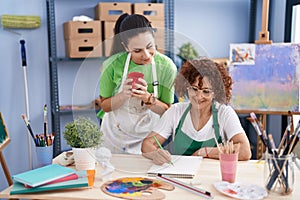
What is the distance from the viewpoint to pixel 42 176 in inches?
44.7

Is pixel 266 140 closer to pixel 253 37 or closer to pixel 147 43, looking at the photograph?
pixel 147 43

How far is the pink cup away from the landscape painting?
1.25 m

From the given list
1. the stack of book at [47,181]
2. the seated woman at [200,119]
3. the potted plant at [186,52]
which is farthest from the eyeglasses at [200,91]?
the stack of book at [47,181]

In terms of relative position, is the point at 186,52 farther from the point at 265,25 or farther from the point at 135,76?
the point at 265,25

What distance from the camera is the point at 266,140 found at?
3.55 ft

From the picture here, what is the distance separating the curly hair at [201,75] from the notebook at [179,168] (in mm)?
241

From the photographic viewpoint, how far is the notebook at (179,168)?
3.99 ft

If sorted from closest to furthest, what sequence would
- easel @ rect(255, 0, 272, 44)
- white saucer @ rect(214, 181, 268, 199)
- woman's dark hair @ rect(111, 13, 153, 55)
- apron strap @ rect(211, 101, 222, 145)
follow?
white saucer @ rect(214, 181, 268, 199) < woman's dark hair @ rect(111, 13, 153, 55) < apron strap @ rect(211, 101, 222, 145) < easel @ rect(255, 0, 272, 44)

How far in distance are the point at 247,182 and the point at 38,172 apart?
668 millimetres

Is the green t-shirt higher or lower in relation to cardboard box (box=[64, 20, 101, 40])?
lower

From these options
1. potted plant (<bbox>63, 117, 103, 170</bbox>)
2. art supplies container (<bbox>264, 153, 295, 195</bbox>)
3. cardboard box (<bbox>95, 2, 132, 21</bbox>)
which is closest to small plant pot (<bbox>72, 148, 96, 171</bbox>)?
potted plant (<bbox>63, 117, 103, 170</bbox>)

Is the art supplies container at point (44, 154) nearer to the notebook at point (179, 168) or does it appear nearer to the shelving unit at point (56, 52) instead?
the notebook at point (179, 168)

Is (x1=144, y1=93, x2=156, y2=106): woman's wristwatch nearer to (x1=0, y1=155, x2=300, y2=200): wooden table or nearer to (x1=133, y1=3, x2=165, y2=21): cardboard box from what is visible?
(x1=0, y1=155, x2=300, y2=200): wooden table

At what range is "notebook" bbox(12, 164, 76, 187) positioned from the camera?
1097mm
